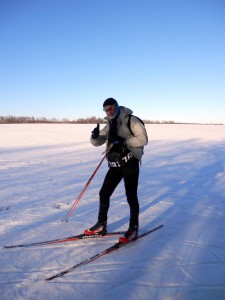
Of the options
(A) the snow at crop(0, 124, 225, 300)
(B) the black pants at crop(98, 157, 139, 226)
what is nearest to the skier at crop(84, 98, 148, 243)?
(B) the black pants at crop(98, 157, 139, 226)

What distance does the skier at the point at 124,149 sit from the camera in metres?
4.28

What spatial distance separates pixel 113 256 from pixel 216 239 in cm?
170

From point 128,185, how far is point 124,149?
0.55m

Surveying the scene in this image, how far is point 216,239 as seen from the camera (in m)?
4.55

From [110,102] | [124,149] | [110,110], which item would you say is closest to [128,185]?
[124,149]

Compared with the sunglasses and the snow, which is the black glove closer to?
the sunglasses

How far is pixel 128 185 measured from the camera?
Result: 445 cm

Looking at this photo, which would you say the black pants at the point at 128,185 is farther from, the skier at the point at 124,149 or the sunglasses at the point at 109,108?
the sunglasses at the point at 109,108

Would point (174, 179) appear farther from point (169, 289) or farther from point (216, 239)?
point (169, 289)

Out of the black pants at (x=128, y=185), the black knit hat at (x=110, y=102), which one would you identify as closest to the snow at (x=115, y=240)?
the black pants at (x=128, y=185)

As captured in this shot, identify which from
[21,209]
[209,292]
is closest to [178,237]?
[209,292]

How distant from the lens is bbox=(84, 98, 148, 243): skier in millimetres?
4277

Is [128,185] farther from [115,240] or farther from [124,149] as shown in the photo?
[115,240]

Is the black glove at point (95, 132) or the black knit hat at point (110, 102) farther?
the black glove at point (95, 132)
